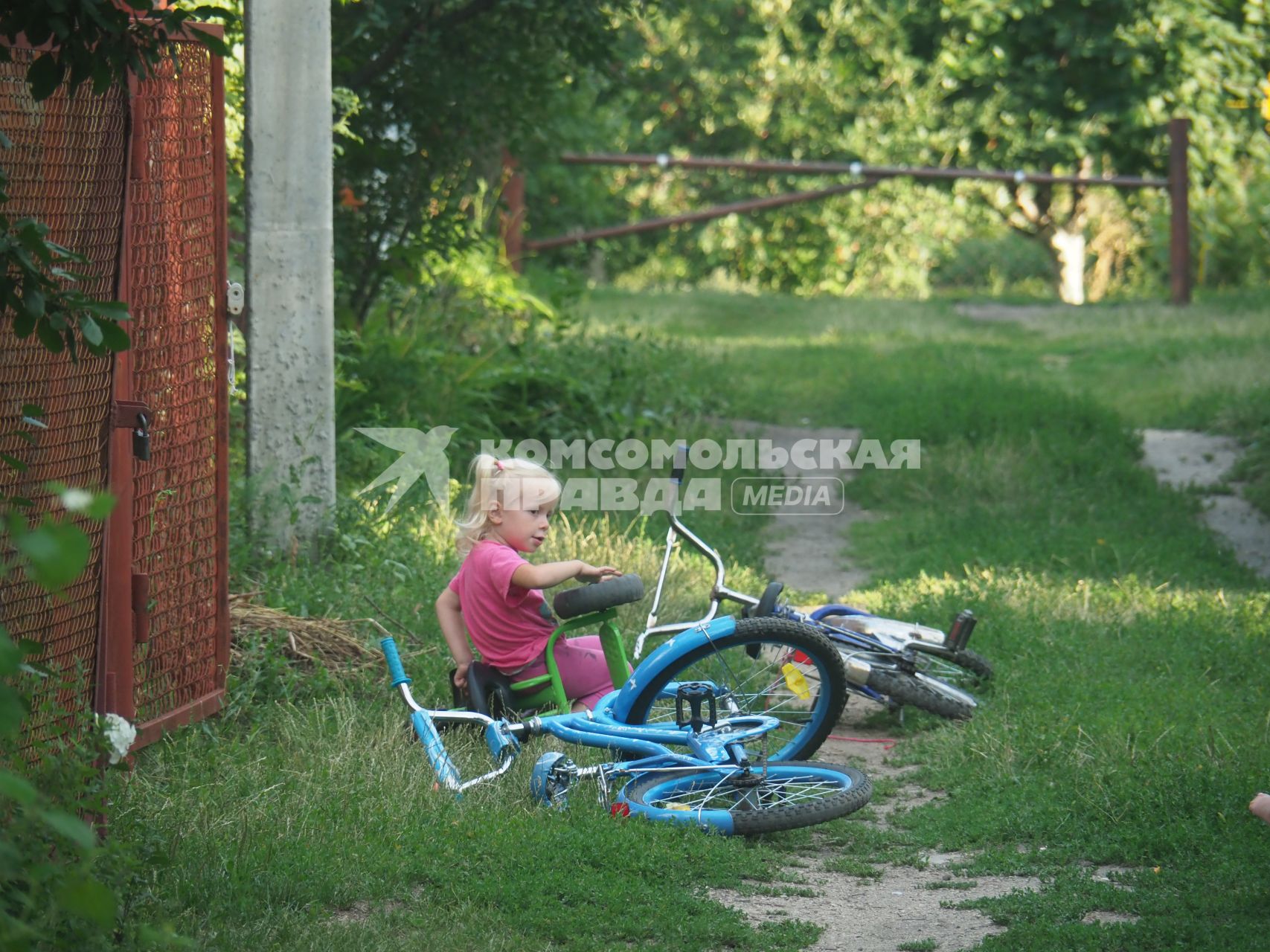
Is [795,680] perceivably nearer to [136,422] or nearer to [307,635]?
[307,635]

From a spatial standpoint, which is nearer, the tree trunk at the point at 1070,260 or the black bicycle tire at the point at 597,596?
the black bicycle tire at the point at 597,596

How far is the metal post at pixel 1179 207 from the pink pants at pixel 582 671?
12.1m

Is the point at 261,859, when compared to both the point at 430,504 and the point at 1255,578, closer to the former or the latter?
the point at 430,504

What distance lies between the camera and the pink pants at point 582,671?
203 inches

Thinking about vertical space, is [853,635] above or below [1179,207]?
below

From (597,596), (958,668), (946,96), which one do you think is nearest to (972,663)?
(958,668)

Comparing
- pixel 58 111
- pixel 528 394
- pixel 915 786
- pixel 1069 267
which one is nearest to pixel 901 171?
pixel 1069 267

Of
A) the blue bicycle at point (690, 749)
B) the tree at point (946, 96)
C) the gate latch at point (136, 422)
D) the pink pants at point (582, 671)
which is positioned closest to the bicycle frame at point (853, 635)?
the pink pants at point (582, 671)

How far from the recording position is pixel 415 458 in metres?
7.95

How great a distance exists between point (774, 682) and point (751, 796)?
106cm

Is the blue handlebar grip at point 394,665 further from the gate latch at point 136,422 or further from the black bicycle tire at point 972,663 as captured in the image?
the black bicycle tire at point 972,663

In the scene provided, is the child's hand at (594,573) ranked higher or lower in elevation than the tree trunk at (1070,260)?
lower

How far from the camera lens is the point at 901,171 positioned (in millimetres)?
15539

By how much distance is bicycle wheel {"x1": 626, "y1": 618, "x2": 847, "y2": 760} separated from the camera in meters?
4.61
